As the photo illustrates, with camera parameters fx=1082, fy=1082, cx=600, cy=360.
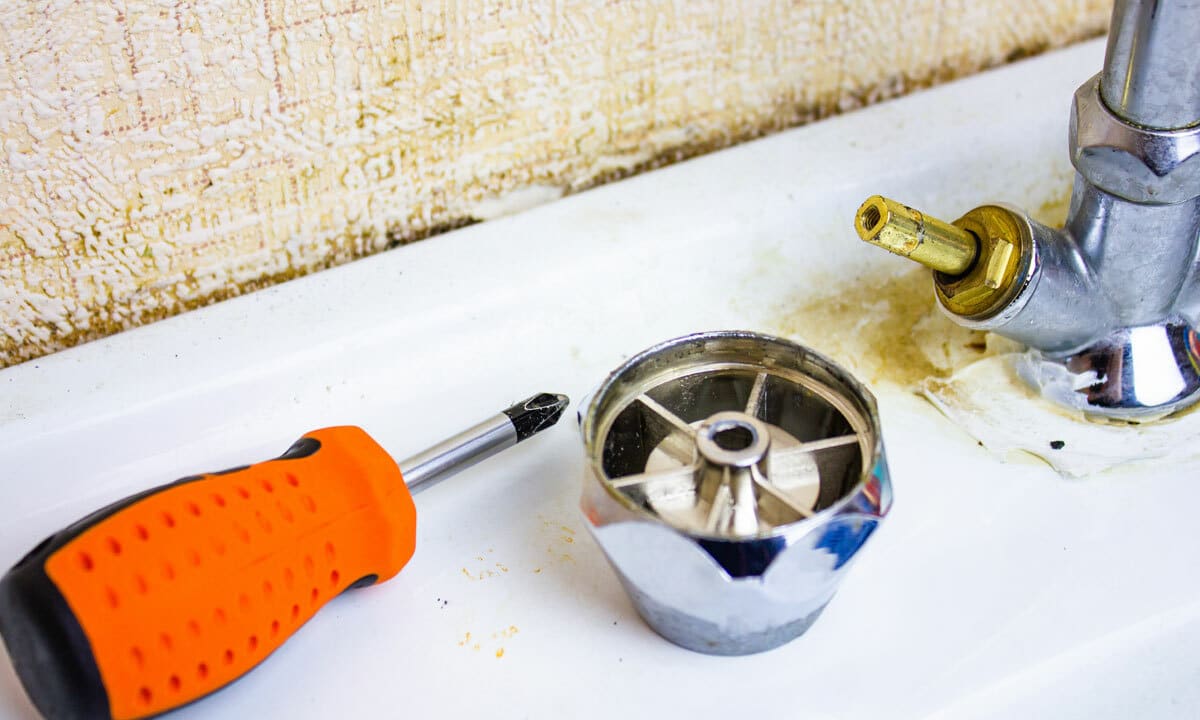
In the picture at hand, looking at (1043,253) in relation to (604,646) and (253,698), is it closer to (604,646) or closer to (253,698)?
(604,646)

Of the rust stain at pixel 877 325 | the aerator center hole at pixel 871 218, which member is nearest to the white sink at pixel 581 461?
the rust stain at pixel 877 325

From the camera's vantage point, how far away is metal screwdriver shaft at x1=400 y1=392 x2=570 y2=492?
0.43 m

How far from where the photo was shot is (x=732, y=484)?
375 millimetres

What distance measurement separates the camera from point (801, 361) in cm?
43

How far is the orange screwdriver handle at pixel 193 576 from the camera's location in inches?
12.5

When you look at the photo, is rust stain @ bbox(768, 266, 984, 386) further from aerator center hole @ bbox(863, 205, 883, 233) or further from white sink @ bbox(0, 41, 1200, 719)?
aerator center hole @ bbox(863, 205, 883, 233)

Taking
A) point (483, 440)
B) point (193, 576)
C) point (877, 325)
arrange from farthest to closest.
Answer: point (877, 325) < point (483, 440) < point (193, 576)

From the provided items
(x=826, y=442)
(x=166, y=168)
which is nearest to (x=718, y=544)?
(x=826, y=442)

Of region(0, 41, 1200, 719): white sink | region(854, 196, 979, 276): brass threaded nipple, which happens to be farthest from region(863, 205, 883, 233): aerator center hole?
region(0, 41, 1200, 719): white sink

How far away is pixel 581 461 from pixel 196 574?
181mm

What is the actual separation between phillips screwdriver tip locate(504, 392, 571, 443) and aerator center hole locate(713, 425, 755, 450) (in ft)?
0.30

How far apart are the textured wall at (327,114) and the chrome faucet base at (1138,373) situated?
214mm

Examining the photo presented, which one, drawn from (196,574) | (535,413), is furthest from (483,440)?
(196,574)

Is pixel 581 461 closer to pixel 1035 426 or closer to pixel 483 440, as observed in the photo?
pixel 483 440
